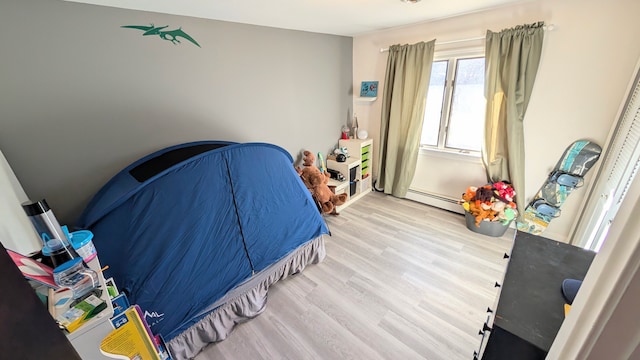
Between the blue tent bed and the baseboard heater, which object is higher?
the blue tent bed

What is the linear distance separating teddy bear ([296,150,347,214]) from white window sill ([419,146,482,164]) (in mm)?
1273

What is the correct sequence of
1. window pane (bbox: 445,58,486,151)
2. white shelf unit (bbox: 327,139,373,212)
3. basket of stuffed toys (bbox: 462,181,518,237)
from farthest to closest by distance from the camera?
1. white shelf unit (bbox: 327,139,373,212)
2. window pane (bbox: 445,58,486,151)
3. basket of stuffed toys (bbox: 462,181,518,237)

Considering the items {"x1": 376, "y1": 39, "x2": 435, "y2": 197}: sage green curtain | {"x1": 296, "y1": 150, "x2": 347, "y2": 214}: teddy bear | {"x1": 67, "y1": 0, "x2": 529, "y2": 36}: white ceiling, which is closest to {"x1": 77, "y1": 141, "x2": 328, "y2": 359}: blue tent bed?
{"x1": 296, "y1": 150, "x2": 347, "y2": 214}: teddy bear

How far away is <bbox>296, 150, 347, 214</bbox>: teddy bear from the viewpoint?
2.53m

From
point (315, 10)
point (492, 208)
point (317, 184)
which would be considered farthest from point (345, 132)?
point (492, 208)

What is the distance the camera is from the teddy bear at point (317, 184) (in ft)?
8.29

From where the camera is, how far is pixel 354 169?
2982 millimetres

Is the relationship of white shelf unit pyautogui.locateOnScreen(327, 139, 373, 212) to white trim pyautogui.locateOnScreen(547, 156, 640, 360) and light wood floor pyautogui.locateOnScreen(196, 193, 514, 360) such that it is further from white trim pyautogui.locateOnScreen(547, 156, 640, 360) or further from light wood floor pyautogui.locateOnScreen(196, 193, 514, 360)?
white trim pyautogui.locateOnScreen(547, 156, 640, 360)

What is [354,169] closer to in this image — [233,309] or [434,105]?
[434,105]

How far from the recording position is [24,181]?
1.24 metres

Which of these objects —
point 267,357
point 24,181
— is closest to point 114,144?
point 24,181

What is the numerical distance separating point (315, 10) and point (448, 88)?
5.39 feet

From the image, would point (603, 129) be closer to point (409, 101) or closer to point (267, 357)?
point (409, 101)

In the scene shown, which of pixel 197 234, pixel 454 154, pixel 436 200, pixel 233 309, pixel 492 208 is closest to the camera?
pixel 197 234
